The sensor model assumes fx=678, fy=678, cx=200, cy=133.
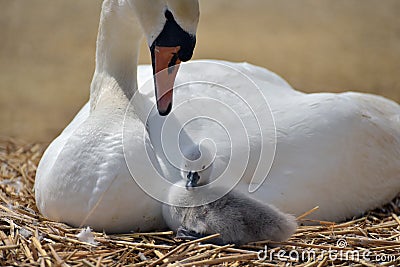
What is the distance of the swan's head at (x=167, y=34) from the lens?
9.45 ft

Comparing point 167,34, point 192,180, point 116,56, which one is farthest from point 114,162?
point 116,56

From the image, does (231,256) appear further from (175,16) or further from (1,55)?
(1,55)

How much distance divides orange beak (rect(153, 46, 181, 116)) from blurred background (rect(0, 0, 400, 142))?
12.1 feet

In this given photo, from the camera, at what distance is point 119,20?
3.45 meters

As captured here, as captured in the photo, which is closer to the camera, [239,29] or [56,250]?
[56,250]

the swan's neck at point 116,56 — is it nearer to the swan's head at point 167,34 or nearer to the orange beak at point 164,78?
the swan's head at point 167,34

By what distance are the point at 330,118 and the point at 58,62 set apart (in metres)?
6.23

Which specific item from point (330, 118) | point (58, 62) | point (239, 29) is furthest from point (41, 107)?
point (330, 118)

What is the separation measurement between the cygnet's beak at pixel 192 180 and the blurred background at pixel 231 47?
12.7ft

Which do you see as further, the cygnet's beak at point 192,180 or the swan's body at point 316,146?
the swan's body at point 316,146

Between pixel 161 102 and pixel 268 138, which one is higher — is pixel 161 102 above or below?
above

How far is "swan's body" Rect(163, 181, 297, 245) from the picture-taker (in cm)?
284

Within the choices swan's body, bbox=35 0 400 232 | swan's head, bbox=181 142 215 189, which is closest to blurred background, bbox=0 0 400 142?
swan's body, bbox=35 0 400 232

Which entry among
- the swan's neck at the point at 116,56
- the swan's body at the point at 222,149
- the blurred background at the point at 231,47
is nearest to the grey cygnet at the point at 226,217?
the swan's body at the point at 222,149
